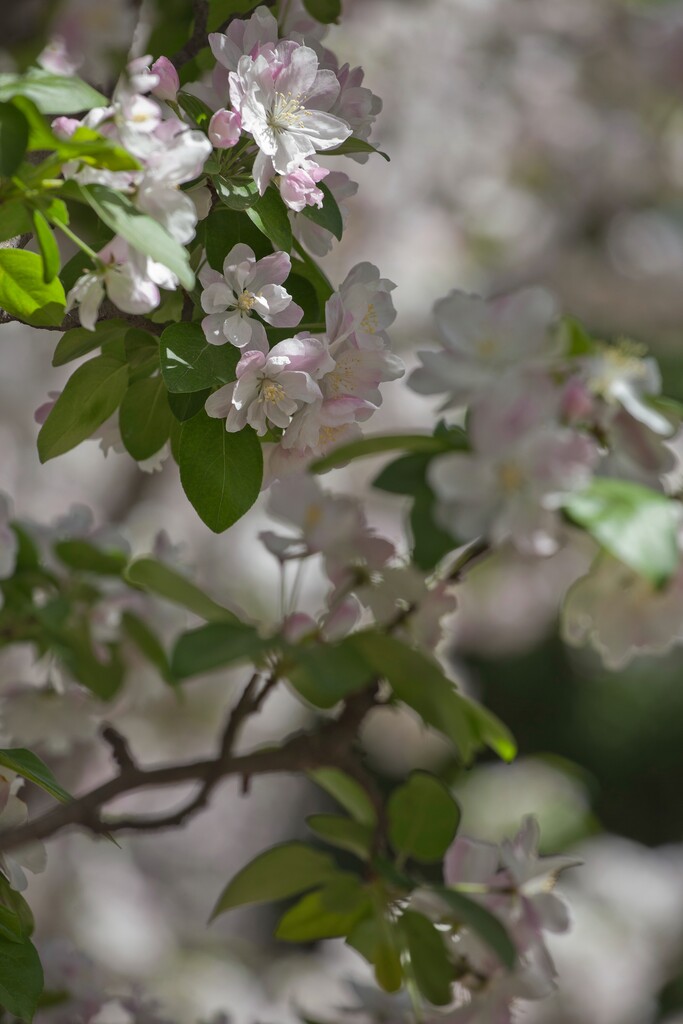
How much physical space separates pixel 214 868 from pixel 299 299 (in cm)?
189

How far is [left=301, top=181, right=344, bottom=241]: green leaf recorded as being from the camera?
0.39m

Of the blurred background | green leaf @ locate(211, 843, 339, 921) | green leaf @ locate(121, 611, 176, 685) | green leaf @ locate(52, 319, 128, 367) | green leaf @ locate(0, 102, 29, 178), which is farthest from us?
the blurred background

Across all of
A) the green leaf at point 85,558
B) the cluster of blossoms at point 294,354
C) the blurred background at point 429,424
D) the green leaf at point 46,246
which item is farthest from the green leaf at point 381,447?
the blurred background at point 429,424

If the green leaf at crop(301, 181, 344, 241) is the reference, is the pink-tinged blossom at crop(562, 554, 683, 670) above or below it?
below

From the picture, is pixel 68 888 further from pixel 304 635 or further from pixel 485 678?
pixel 485 678

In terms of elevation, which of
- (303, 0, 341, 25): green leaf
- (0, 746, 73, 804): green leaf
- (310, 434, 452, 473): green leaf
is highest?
(303, 0, 341, 25): green leaf

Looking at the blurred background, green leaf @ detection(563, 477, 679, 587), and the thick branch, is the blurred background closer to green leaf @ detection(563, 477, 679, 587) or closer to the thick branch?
the thick branch

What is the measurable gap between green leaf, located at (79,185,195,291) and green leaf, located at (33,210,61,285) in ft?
0.09

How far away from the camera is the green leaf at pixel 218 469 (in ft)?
1.25

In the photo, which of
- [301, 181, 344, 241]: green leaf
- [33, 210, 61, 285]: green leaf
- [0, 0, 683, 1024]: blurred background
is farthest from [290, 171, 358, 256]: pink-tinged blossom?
[0, 0, 683, 1024]: blurred background

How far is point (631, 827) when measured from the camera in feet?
9.07

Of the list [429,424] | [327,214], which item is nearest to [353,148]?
[327,214]

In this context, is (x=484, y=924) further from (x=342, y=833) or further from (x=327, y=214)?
(x=327, y=214)

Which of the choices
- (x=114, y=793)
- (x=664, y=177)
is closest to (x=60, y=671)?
(x=114, y=793)
